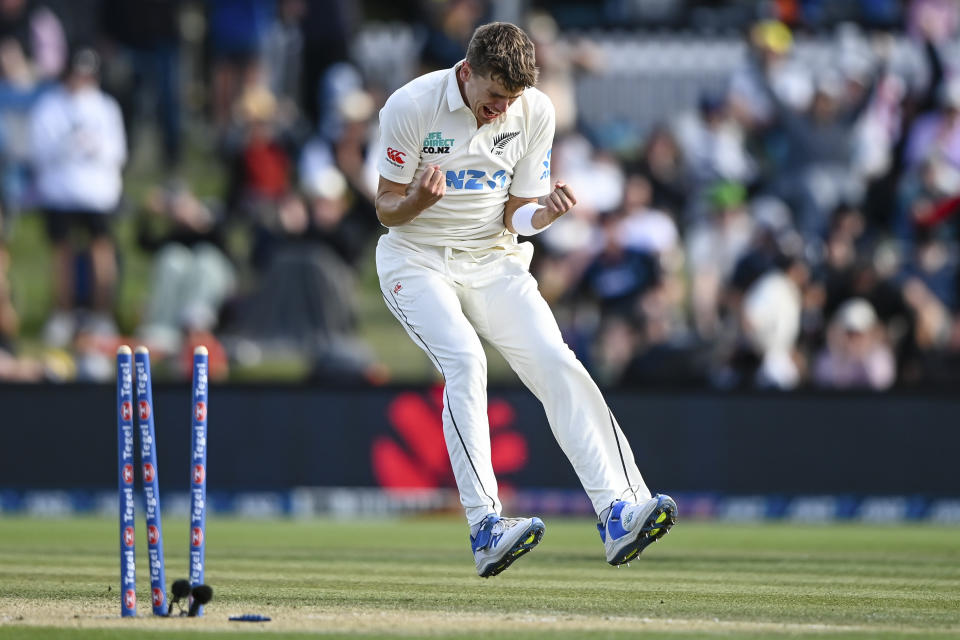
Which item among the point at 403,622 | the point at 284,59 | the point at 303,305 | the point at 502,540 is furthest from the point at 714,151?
the point at 403,622

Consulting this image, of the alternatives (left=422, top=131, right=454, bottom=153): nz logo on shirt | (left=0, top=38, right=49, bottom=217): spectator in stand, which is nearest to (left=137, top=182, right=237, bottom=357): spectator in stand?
(left=0, top=38, right=49, bottom=217): spectator in stand

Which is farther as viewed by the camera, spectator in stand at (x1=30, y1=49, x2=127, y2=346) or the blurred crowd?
spectator in stand at (x1=30, y1=49, x2=127, y2=346)

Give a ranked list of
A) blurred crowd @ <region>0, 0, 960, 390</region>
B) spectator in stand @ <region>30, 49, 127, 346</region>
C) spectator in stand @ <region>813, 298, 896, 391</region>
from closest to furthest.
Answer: spectator in stand @ <region>813, 298, 896, 391</region> → blurred crowd @ <region>0, 0, 960, 390</region> → spectator in stand @ <region>30, 49, 127, 346</region>

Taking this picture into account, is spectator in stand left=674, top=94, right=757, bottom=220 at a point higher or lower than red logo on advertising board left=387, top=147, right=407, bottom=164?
lower

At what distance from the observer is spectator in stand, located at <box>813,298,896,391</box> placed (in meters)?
15.0

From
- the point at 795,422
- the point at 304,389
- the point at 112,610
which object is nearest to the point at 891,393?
the point at 795,422

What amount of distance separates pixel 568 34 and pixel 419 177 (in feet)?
55.1

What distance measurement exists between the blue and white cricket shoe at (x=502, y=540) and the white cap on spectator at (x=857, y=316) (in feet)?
27.6

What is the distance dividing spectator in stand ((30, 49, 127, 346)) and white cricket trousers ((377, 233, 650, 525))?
9.73m

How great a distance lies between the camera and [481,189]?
7617 mm

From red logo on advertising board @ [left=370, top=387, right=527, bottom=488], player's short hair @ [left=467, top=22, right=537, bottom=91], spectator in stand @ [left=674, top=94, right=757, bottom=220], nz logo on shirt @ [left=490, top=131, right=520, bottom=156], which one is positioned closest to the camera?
player's short hair @ [left=467, top=22, right=537, bottom=91]

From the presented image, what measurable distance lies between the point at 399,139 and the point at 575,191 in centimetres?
772

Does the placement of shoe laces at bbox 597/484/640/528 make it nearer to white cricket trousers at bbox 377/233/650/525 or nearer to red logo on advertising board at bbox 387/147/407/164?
white cricket trousers at bbox 377/233/650/525

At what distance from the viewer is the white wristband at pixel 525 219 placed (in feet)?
24.5
